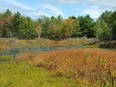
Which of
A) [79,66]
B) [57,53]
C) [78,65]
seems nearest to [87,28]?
[57,53]

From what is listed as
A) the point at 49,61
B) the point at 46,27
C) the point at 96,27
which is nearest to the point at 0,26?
the point at 46,27

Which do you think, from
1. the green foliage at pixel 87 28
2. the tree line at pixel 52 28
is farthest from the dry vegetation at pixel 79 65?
the green foliage at pixel 87 28

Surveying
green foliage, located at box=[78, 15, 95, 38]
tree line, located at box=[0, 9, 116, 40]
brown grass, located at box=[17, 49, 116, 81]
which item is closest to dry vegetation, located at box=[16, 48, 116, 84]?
brown grass, located at box=[17, 49, 116, 81]

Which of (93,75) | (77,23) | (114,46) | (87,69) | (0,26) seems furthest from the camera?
(77,23)

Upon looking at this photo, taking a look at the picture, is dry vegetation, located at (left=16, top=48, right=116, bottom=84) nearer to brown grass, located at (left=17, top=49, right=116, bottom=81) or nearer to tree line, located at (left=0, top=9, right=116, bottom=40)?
brown grass, located at (left=17, top=49, right=116, bottom=81)

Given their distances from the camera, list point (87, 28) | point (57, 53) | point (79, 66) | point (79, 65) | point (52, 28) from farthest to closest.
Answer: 1. point (52, 28)
2. point (87, 28)
3. point (57, 53)
4. point (79, 65)
5. point (79, 66)

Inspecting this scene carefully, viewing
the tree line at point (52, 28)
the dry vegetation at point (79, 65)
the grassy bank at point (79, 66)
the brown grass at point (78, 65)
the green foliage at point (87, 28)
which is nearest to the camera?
the grassy bank at point (79, 66)

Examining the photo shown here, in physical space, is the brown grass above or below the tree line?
below

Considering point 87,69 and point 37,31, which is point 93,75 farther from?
point 37,31

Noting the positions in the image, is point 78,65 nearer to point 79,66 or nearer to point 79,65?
point 79,65

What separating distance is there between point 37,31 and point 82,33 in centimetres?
1895

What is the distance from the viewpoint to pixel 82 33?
124 meters

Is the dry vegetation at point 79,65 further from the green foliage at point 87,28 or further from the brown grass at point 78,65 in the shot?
the green foliage at point 87,28

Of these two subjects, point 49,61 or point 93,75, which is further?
point 49,61
